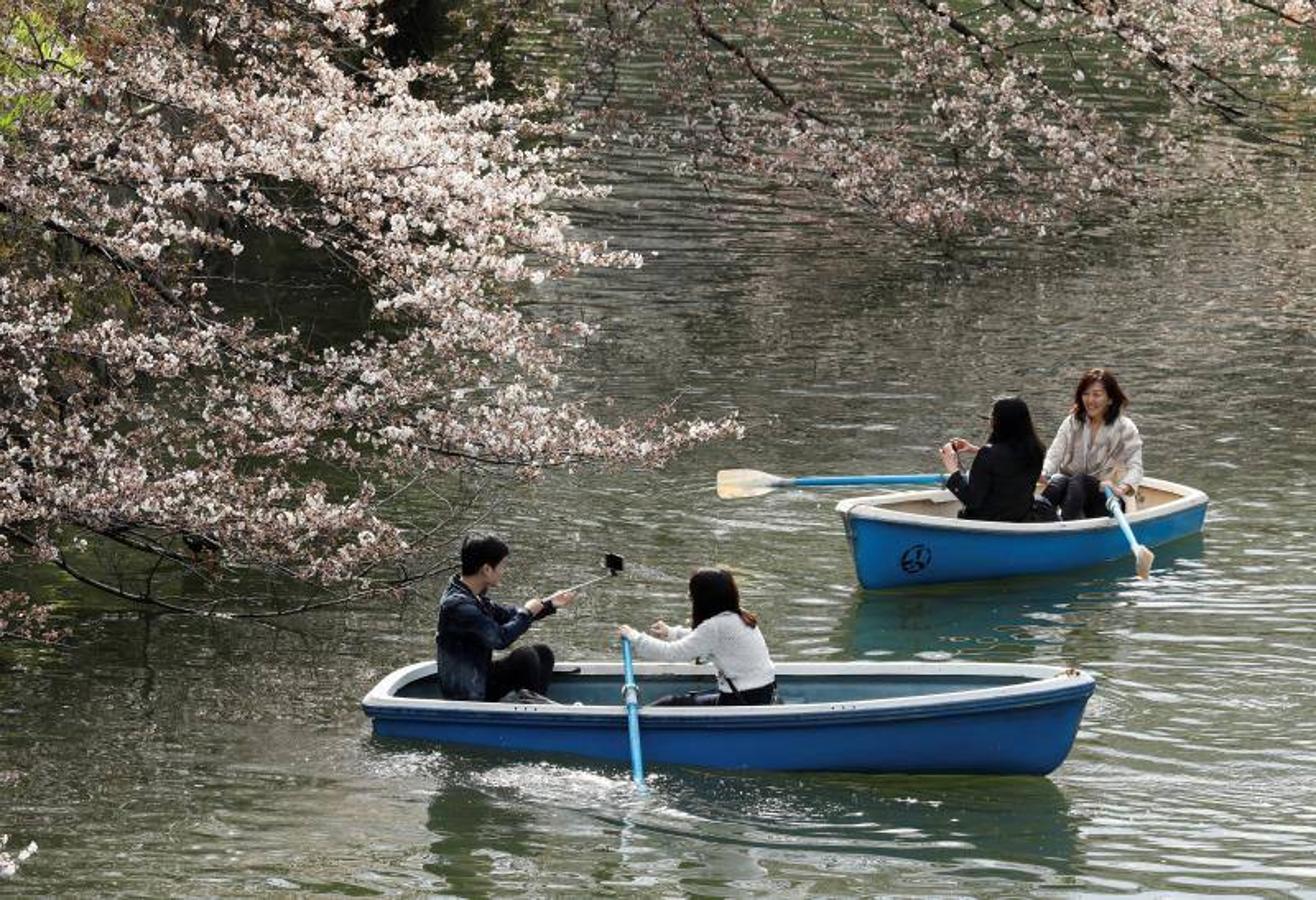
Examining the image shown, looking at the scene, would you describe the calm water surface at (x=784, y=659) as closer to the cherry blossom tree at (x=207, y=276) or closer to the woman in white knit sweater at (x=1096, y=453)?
the woman in white knit sweater at (x=1096, y=453)

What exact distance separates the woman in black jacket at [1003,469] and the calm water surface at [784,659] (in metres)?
0.55

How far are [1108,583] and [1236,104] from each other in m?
22.6

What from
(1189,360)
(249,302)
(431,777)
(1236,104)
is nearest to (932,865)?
(431,777)

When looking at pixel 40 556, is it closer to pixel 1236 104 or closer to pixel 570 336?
pixel 570 336

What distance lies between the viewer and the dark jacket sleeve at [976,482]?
15289mm

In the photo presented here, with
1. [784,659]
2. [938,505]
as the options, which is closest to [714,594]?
[784,659]

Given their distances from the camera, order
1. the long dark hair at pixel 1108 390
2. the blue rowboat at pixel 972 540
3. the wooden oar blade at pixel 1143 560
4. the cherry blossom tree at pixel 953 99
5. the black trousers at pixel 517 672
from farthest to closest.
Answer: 1. the cherry blossom tree at pixel 953 99
2. the long dark hair at pixel 1108 390
3. the blue rowboat at pixel 972 540
4. the wooden oar blade at pixel 1143 560
5. the black trousers at pixel 517 672

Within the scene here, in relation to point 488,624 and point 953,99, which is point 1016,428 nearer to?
point 488,624

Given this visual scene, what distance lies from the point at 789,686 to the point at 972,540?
11.4 feet

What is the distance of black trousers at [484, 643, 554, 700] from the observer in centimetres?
1227

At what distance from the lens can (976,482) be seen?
15.4 metres

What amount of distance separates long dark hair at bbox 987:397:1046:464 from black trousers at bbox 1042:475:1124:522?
839 millimetres

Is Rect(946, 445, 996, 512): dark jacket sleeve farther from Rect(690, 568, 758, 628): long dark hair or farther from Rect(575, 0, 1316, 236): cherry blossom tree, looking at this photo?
Rect(690, 568, 758, 628): long dark hair

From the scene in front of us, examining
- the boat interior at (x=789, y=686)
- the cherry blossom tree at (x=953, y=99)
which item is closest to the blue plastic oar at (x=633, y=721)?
the boat interior at (x=789, y=686)
